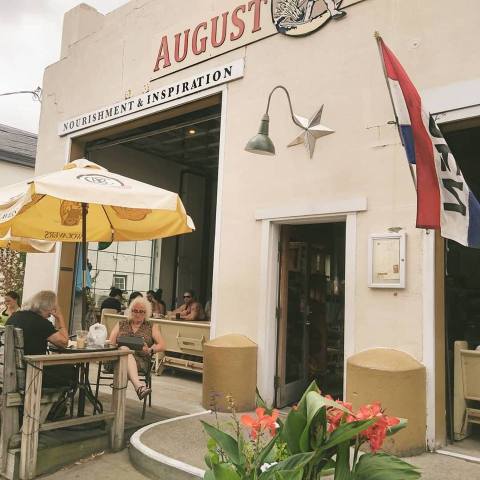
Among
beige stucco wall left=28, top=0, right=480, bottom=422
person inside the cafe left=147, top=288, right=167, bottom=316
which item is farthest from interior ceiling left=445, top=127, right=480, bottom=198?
person inside the cafe left=147, top=288, right=167, bottom=316

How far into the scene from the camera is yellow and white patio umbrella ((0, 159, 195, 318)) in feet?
14.1

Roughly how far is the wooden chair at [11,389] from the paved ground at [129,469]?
41 cm

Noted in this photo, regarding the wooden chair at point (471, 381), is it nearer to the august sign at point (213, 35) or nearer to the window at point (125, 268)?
the august sign at point (213, 35)

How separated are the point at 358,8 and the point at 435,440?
181 inches

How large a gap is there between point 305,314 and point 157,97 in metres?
4.00

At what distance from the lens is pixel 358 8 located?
18.3ft

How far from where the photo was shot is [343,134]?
5.52 metres

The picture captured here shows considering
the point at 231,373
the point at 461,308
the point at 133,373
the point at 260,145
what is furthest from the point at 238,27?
the point at 461,308

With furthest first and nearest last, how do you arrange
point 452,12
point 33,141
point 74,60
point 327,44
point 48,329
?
point 33,141 → point 74,60 → point 327,44 → point 452,12 → point 48,329

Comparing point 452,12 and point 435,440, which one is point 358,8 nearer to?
point 452,12

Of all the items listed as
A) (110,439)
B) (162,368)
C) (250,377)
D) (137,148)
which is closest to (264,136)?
(250,377)

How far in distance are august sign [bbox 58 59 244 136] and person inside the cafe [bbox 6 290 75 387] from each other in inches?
150

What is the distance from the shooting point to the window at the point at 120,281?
44.3 ft

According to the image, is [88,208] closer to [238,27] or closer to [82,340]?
[82,340]
